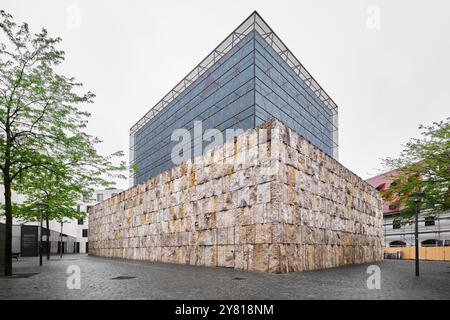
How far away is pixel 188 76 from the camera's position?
46781 millimetres

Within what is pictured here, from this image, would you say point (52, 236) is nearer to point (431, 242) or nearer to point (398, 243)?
point (398, 243)

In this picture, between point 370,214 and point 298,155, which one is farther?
point 370,214

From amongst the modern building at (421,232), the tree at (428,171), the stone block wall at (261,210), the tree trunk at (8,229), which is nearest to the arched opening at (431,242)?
the modern building at (421,232)

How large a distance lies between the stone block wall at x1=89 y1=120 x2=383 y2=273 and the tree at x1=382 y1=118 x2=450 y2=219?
12.8ft

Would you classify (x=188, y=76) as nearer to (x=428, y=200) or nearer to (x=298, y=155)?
(x=298, y=155)


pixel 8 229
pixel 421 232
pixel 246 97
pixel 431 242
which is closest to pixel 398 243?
pixel 421 232

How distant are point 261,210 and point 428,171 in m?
8.80

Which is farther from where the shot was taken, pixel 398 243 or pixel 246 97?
pixel 398 243

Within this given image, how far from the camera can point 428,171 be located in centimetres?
1638

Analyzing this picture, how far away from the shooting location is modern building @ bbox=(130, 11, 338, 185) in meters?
35.8

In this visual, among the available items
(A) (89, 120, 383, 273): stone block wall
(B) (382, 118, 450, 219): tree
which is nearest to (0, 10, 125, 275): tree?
(A) (89, 120, 383, 273): stone block wall

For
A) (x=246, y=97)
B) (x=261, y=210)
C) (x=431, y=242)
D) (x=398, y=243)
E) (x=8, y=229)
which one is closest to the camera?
(x=8, y=229)

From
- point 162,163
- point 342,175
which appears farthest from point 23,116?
point 162,163

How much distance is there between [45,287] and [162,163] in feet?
138
